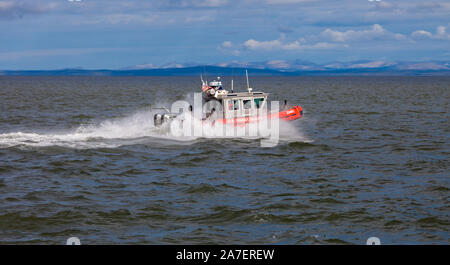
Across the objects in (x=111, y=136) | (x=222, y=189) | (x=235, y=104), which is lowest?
(x=222, y=189)

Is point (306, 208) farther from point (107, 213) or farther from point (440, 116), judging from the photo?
point (440, 116)

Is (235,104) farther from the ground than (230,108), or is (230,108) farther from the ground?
(235,104)

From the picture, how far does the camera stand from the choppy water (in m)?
12.2

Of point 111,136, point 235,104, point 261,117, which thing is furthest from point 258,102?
point 111,136

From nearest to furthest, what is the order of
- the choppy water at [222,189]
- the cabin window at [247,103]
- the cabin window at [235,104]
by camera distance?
the choppy water at [222,189] < the cabin window at [235,104] < the cabin window at [247,103]

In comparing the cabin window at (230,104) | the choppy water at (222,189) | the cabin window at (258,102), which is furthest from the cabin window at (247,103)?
the choppy water at (222,189)

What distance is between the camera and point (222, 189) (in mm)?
16219

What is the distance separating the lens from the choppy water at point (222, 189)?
39.9 feet

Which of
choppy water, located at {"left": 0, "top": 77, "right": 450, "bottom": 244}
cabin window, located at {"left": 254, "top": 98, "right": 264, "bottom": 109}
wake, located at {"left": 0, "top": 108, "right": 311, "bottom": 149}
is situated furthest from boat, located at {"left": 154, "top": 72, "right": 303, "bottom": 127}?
choppy water, located at {"left": 0, "top": 77, "right": 450, "bottom": 244}

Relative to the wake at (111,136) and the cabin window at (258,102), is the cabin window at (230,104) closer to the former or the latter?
the wake at (111,136)

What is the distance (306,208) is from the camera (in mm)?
14062

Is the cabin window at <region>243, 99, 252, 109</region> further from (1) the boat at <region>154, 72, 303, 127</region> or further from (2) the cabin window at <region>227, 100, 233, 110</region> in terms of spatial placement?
(2) the cabin window at <region>227, 100, 233, 110</region>

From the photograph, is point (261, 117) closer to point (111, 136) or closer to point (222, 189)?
point (111, 136)

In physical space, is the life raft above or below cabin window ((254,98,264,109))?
below
